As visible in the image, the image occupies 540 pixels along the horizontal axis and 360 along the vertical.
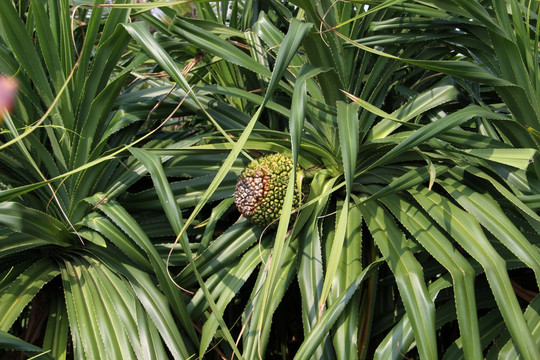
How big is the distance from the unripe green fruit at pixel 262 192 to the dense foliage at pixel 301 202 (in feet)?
0.13

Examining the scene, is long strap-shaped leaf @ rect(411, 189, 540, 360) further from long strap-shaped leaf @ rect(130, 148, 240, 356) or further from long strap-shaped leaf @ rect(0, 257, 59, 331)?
long strap-shaped leaf @ rect(0, 257, 59, 331)

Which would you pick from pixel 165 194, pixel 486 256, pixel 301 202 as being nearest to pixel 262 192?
pixel 301 202

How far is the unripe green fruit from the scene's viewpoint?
1111mm

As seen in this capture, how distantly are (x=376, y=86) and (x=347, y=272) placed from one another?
0.48 metres

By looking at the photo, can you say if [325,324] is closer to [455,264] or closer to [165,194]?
[455,264]

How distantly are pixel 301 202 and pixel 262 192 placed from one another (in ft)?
0.32

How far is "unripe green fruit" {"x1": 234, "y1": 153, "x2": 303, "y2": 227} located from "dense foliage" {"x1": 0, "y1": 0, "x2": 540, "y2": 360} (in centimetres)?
4

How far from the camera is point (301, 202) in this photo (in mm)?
1155

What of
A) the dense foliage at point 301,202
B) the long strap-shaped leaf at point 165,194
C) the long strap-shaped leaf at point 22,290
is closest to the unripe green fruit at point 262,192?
the dense foliage at point 301,202

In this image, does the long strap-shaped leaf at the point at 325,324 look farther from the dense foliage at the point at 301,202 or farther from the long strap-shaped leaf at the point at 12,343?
the long strap-shaped leaf at the point at 12,343

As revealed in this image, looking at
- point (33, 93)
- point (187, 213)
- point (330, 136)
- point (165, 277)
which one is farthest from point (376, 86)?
point (33, 93)

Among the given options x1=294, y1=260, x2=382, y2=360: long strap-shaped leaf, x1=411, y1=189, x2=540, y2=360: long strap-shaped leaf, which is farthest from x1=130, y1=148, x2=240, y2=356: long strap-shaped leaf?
x1=411, y1=189, x2=540, y2=360: long strap-shaped leaf

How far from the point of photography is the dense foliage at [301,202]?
37.9 inches

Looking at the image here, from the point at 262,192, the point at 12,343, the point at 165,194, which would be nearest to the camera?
the point at 12,343
